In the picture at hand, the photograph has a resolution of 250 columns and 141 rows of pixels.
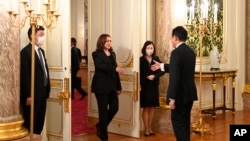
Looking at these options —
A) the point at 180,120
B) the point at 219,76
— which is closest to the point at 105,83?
the point at 180,120

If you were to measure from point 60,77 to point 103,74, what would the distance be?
61 cm

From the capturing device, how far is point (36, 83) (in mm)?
5133

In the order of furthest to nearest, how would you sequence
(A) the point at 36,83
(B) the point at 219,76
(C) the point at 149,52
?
(B) the point at 219,76 < (C) the point at 149,52 < (A) the point at 36,83

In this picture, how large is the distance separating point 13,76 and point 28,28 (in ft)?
3.93

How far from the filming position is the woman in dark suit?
19.1 feet

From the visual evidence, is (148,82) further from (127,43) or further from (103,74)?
(103,74)

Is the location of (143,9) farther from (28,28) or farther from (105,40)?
(28,28)

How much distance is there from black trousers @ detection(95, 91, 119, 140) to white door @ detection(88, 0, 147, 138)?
1.95 ft

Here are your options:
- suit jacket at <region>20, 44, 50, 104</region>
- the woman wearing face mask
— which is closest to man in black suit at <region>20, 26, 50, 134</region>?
suit jacket at <region>20, 44, 50, 104</region>

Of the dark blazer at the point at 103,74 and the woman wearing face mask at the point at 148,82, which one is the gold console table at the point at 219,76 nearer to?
the woman wearing face mask at the point at 148,82

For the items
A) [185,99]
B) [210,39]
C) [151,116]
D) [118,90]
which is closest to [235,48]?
[210,39]

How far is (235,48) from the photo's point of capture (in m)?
9.56

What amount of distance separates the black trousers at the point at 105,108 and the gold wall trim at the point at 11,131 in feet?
4.72

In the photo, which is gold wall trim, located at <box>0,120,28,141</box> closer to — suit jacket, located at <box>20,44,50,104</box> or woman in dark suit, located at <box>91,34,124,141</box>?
suit jacket, located at <box>20,44,50,104</box>
